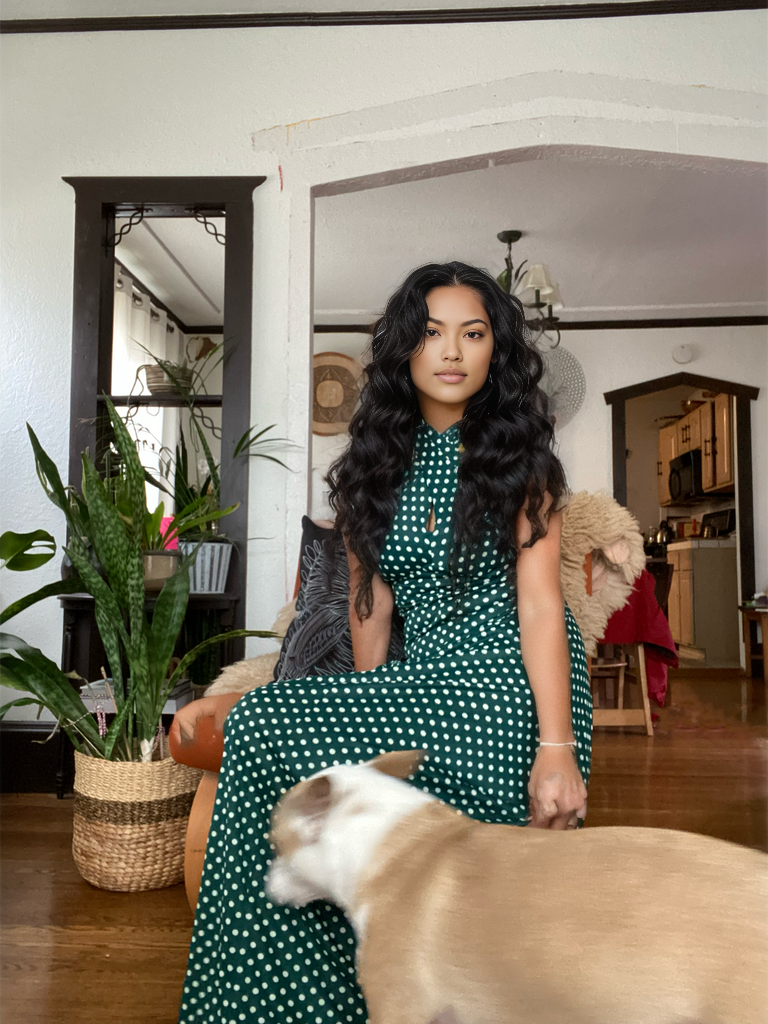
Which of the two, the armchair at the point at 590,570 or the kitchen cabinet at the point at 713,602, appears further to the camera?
the kitchen cabinet at the point at 713,602

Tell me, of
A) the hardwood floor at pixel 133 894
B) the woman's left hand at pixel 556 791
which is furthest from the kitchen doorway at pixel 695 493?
the woman's left hand at pixel 556 791

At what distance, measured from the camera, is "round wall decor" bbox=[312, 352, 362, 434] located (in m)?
6.22

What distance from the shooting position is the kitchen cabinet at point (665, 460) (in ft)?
31.3

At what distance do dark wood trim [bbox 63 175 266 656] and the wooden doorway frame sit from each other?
415 centimetres

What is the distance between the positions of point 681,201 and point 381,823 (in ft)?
15.0

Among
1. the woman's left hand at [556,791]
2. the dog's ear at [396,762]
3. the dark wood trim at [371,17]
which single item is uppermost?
the dark wood trim at [371,17]

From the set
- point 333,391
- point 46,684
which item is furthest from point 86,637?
point 333,391

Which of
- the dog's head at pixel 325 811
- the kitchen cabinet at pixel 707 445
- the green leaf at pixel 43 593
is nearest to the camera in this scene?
the dog's head at pixel 325 811

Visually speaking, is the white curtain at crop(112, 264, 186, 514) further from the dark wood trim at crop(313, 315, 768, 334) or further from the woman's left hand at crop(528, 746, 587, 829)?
the woman's left hand at crop(528, 746, 587, 829)

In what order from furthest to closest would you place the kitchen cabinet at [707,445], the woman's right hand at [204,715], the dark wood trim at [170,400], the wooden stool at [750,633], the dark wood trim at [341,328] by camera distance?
the kitchen cabinet at [707,445] < the dark wood trim at [341,328] < the wooden stool at [750,633] < the dark wood trim at [170,400] < the woman's right hand at [204,715]

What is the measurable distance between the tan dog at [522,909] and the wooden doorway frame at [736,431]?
19.1 ft

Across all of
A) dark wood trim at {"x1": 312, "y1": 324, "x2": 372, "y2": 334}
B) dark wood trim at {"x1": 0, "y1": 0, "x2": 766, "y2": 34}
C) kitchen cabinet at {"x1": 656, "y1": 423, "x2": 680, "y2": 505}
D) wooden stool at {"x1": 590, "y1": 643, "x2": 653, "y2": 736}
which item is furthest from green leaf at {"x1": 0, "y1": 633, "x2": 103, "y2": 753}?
kitchen cabinet at {"x1": 656, "y1": 423, "x2": 680, "y2": 505}

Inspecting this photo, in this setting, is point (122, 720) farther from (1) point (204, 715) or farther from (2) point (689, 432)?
(2) point (689, 432)

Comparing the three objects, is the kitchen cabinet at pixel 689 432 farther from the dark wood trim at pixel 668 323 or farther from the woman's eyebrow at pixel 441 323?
the woman's eyebrow at pixel 441 323
